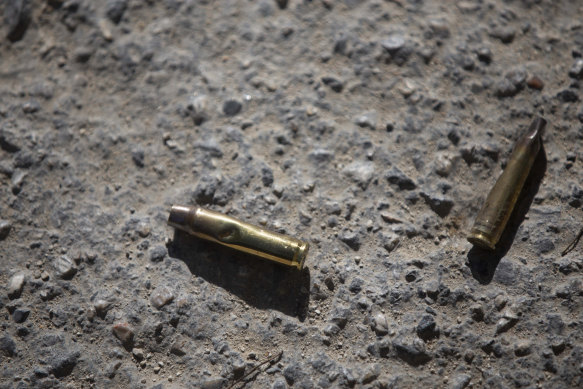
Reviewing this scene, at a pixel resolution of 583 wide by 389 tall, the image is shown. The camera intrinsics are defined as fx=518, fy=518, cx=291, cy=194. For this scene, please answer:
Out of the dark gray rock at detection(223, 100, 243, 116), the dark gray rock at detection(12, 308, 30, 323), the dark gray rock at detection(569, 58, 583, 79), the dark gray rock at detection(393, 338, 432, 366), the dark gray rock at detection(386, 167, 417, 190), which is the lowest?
the dark gray rock at detection(393, 338, 432, 366)

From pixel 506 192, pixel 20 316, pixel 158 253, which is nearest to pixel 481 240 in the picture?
pixel 506 192

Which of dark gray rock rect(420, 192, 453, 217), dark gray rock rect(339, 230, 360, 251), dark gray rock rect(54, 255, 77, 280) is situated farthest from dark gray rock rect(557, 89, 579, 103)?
dark gray rock rect(54, 255, 77, 280)

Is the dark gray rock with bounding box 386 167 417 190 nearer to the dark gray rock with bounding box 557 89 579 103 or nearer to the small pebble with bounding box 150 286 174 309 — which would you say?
the dark gray rock with bounding box 557 89 579 103

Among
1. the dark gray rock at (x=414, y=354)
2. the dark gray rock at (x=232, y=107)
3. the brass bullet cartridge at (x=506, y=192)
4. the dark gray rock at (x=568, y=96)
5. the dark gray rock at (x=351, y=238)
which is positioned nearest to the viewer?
the dark gray rock at (x=414, y=354)

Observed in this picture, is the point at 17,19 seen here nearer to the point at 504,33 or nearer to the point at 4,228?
the point at 4,228

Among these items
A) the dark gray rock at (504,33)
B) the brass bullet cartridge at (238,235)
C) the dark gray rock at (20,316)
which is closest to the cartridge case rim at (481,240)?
the brass bullet cartridge at (238,235)

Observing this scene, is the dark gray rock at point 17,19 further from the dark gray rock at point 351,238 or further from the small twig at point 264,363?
the small twig at point 264,363
